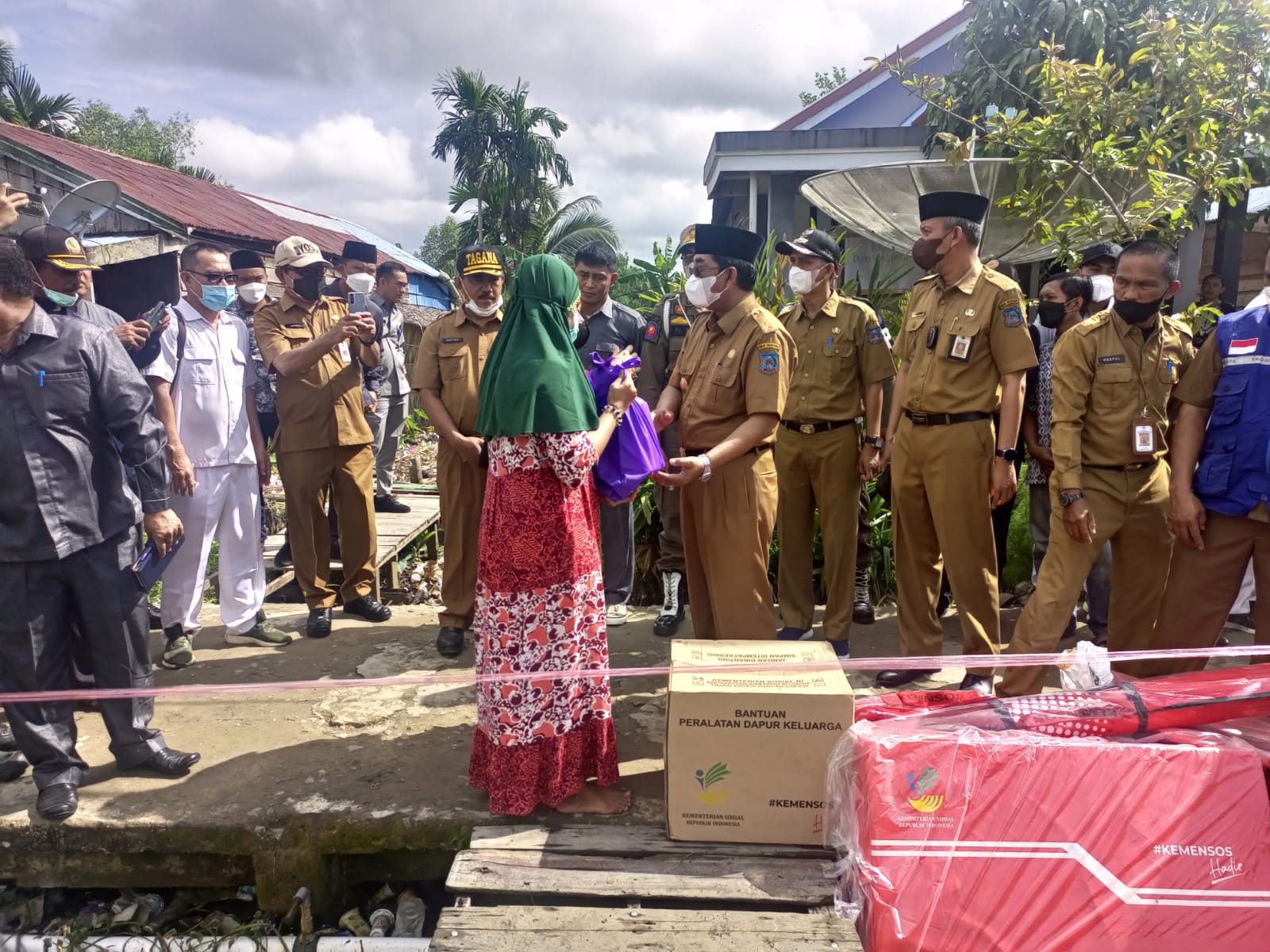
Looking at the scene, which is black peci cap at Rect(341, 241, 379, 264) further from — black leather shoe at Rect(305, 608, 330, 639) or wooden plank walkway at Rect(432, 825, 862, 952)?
wooden plank walkway at Rect(432, 825, 862, 952)

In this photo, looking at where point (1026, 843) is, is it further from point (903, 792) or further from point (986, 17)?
point (986, 17)

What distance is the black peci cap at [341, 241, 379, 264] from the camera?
16.9 feet

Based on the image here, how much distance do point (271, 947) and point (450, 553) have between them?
74.1 inches

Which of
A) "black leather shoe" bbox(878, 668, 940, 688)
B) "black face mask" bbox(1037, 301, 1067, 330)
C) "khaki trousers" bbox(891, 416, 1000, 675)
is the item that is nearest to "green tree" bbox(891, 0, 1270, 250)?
"black face mask" bbox(1037, 301, 1067, 330)

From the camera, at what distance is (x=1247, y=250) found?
9.05m

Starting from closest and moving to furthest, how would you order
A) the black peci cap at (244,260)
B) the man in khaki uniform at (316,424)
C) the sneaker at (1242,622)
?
the man in khaki uniform at (316,424) < the sneaker at (1242,622) < the black peci cap at (244,260)

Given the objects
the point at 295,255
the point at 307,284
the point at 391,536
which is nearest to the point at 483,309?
the point at 307,284

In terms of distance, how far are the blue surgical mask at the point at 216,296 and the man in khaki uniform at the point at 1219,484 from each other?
418 centimetres

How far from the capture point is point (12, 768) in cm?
288

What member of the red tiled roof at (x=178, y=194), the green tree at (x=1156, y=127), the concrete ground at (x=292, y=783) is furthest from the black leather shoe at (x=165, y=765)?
the red tiled roof at (x=178, y=194)

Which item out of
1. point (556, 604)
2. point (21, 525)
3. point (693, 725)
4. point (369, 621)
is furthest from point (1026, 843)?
point (369, 621)

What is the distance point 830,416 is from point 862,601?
4.01ft

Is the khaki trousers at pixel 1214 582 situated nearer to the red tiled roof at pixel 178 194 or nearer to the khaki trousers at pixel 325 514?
the khaki trousers at pixel 325 514

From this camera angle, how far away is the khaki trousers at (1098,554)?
3102 mm
